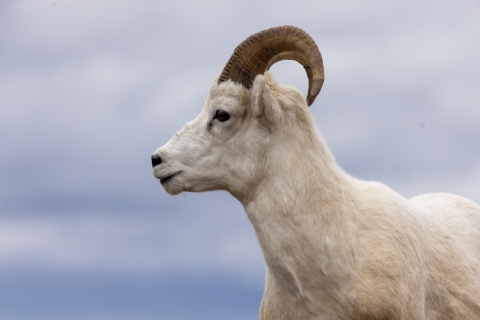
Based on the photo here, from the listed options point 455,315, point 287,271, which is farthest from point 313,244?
point 455,315

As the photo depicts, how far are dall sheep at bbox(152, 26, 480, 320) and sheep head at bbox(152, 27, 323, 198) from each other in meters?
0.01

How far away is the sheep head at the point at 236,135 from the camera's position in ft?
28.2

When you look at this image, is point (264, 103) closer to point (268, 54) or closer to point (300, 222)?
point (268, 54)

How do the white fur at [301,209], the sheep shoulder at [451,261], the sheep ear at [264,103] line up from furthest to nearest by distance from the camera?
the sheep shoulder at [451,261] < the sheep ear at [264,103] < the white fur at [301,209]

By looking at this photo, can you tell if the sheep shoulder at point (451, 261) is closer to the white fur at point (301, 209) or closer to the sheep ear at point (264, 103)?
the white fur at point (301, 209)

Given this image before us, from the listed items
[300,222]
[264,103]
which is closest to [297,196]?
[300,222]

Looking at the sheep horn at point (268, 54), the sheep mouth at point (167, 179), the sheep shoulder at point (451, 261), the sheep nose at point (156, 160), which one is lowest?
the sheep shoulder at point (451, 261)

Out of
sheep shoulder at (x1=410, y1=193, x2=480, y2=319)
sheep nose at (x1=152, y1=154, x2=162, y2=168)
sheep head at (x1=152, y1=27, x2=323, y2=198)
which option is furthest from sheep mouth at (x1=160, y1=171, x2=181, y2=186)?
sheep shoulder at (x1=410, y1=193, x2=480, y2=319)

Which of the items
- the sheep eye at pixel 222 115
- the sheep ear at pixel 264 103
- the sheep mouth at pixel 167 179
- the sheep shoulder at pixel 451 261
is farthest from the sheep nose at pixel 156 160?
the sheep shoulder at pixel 451 261

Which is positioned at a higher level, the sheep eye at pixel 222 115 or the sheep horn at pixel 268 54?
the sheep horn at pixel 268 54

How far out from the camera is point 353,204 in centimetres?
880

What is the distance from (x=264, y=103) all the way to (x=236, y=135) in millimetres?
475

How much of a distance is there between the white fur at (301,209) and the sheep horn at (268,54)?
16cm

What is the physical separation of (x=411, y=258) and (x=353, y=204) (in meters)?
0.89
